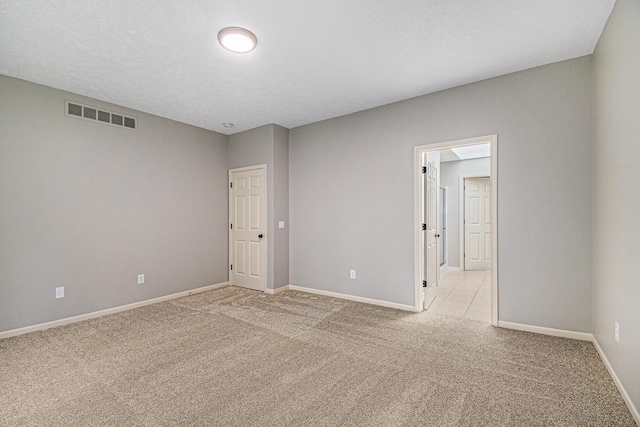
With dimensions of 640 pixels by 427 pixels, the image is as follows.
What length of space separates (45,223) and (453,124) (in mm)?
4728

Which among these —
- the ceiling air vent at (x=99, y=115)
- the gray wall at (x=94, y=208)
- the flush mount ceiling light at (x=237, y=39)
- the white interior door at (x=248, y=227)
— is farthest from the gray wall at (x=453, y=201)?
the ceiling air vent at (x=99, y=115)

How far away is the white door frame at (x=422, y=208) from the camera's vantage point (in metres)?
3.23

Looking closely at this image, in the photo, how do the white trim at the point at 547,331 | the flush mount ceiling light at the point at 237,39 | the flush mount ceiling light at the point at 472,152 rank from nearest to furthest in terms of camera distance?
the flush mount ceiling light at the point at 237,39, the white trim at the point at 547,331, the flush mount ceiling light at the point at 472,152

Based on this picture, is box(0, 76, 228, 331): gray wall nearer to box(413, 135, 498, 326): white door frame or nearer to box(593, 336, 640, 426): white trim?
box(413, 135, 498, 326): white door frame

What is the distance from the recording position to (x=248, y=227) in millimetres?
5156

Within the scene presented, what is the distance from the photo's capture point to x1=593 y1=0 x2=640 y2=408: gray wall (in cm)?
185

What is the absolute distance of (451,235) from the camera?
7.00 meters

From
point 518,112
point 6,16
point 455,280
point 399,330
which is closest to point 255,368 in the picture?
point 399,330

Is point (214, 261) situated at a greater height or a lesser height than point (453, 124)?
lesser

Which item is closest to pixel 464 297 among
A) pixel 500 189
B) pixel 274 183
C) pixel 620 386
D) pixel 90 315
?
pixel 500 189

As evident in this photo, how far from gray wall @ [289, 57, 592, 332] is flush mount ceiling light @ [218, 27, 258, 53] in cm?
203

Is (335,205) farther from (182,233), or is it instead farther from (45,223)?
(45,223)

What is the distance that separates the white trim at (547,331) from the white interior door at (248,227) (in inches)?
131

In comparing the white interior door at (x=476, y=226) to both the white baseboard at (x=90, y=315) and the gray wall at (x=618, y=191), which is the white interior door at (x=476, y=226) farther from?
the white baseboard at (x=90, y=315)
